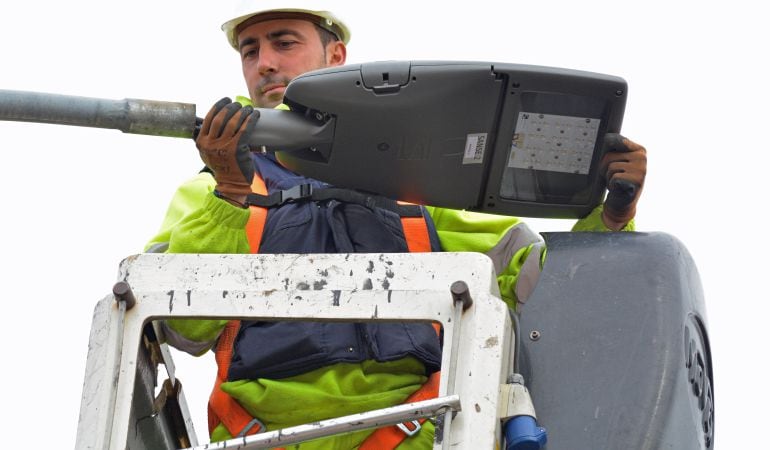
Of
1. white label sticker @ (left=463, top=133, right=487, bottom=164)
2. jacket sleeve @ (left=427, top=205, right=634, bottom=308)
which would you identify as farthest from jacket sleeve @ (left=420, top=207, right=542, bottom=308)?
white label sticker @ (left=463, top=133, right=487, bottom=164)

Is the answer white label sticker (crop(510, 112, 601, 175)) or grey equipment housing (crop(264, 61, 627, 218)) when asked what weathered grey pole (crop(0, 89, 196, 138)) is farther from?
white label sticker (crop(510, 112, 601, 175))

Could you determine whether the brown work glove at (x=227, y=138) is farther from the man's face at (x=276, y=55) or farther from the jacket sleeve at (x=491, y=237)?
the man's face at (x=276, y=55)

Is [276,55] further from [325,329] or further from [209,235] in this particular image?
[325,329]

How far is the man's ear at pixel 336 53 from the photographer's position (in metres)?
5.61

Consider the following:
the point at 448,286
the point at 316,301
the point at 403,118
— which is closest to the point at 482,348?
the point at 448,286

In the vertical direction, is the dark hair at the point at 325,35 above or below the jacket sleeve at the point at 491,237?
above

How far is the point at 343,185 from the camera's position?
4367 mm

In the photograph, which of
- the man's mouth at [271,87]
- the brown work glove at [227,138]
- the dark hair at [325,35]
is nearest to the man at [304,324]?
the brown work glove at [227,138]

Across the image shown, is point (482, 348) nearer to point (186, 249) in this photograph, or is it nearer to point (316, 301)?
point (316, 301)

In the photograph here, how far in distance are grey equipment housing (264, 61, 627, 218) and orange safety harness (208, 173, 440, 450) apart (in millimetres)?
165

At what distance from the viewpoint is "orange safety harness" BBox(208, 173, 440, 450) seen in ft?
13.4

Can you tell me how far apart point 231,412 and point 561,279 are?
38.3 inches

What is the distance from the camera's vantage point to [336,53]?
5.71 meters

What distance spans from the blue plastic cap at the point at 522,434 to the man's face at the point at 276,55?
2.13 m
